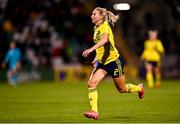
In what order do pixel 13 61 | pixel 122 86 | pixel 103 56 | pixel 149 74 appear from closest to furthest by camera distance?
pixel 103 56 < pixel 122 86 < pixel 149 74 < pixel 13 61

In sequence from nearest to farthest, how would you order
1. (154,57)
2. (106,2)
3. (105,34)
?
Result: (105,34), (154,57), (106,2)

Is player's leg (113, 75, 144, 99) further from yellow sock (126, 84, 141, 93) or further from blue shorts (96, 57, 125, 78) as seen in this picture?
blue shorts (96, 57, 125, 78)

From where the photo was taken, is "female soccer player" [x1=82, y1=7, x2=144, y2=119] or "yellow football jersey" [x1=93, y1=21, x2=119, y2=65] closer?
"female soccer player" [x1=82, y1=7, x2=144, y2=119]

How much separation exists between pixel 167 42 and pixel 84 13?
17.8ft

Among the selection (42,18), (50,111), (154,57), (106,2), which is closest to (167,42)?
(106,2)

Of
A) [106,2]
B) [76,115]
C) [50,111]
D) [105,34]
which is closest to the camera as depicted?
[105,34]

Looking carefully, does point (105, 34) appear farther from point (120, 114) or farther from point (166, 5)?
point (166, 5)

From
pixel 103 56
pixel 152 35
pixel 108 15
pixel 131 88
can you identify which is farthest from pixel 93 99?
pixel 152 35

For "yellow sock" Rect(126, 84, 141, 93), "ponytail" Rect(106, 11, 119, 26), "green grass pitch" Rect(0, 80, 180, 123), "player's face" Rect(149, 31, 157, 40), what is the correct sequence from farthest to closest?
"player's face" Rect(149, 31, 157, 40), "yellow sock" Rect(126, 84, 141, 93), "ponytail" Rect(106, 11, 119, 26), "green grass pitch" Rect(0, 80, 180, 123)

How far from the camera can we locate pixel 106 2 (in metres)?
39.6

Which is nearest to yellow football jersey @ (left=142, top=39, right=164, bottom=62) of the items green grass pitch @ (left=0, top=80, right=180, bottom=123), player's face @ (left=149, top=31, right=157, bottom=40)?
player's face @ (left=149, top=31, right=157, bottom=40)

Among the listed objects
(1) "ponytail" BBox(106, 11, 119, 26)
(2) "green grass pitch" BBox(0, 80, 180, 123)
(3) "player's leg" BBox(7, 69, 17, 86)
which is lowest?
(2) "green grass pitch" BBox(0, 80, 180, 123)

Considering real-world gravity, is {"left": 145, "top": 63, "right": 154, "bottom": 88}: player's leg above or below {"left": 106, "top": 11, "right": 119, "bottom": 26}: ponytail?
below

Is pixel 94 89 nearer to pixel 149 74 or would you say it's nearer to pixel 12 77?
pixel 149 74
